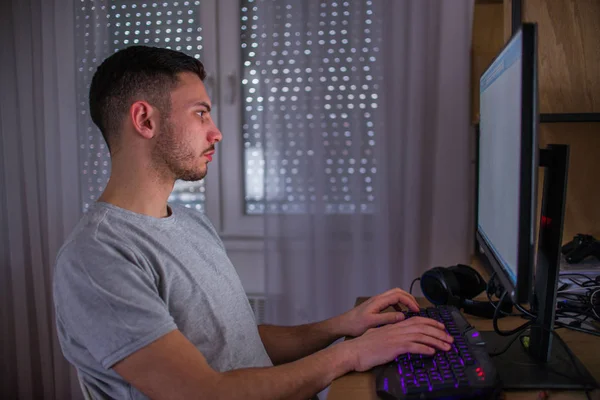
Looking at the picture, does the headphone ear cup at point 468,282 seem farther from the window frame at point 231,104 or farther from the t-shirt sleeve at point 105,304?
the window frame at point 231,104

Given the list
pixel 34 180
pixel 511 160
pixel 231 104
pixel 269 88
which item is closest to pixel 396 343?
pixel 511 160

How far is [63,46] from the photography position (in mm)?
2268

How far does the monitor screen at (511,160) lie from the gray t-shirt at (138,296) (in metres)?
0.52

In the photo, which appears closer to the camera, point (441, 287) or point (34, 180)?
point (441, 287)

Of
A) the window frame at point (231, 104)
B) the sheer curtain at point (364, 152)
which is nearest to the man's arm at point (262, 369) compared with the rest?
the sheer curtain at point (364, 152)

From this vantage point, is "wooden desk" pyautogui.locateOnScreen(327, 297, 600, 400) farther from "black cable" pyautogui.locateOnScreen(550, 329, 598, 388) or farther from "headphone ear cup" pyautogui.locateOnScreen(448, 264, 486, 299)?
"headphone ear cup" pyautogui.locateOnScreen(448, 264, 486, 299)

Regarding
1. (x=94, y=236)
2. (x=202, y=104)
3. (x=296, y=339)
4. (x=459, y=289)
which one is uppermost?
(x=202, y=104)

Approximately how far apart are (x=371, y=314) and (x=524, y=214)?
1.59ft

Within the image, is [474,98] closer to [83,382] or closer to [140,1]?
[140,1]

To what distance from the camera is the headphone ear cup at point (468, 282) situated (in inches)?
50.3

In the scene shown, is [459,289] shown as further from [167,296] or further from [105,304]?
[105,304]

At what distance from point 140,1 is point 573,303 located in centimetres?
192

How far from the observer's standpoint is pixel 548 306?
34.3 inches

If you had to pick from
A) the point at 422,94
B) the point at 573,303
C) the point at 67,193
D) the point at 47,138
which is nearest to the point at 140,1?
the point at 47,138
